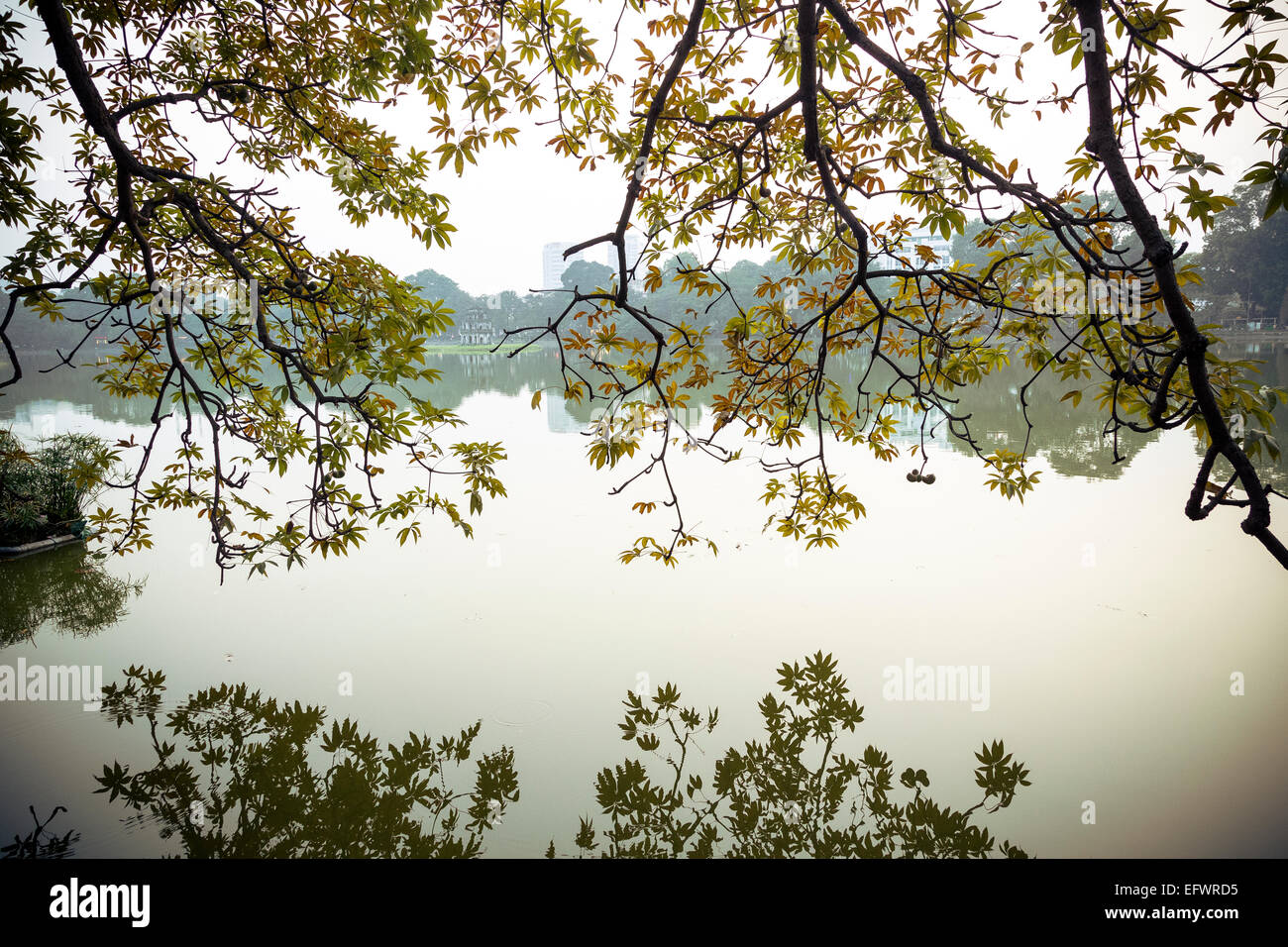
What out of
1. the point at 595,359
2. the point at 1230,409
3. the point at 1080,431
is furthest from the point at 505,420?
the point at 1230,409

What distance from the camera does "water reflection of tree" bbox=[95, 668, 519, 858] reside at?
8.71ft

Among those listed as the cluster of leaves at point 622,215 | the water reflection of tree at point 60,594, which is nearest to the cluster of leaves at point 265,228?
the cluster of leaves at point 622,215

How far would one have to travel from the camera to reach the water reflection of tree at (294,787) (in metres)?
2.66

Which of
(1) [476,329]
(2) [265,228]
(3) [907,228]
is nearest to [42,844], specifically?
(2) [265,228]

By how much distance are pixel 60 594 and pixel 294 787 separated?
3.17 metres

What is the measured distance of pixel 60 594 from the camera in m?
4.86

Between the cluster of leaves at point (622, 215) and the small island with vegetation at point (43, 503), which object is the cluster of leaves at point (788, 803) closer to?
the cluster of leaves at point (622, 215)

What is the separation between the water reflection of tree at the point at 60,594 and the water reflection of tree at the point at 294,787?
1.29 m

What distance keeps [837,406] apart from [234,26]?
308 cm

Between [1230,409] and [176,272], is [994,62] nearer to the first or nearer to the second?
[1230,409]

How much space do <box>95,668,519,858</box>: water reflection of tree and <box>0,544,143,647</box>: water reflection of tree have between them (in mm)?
1285

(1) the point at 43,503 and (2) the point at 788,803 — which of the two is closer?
→ (2) the point at 788,803

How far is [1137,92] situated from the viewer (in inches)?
78.6

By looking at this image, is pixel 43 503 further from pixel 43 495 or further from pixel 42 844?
pixel 42 844
